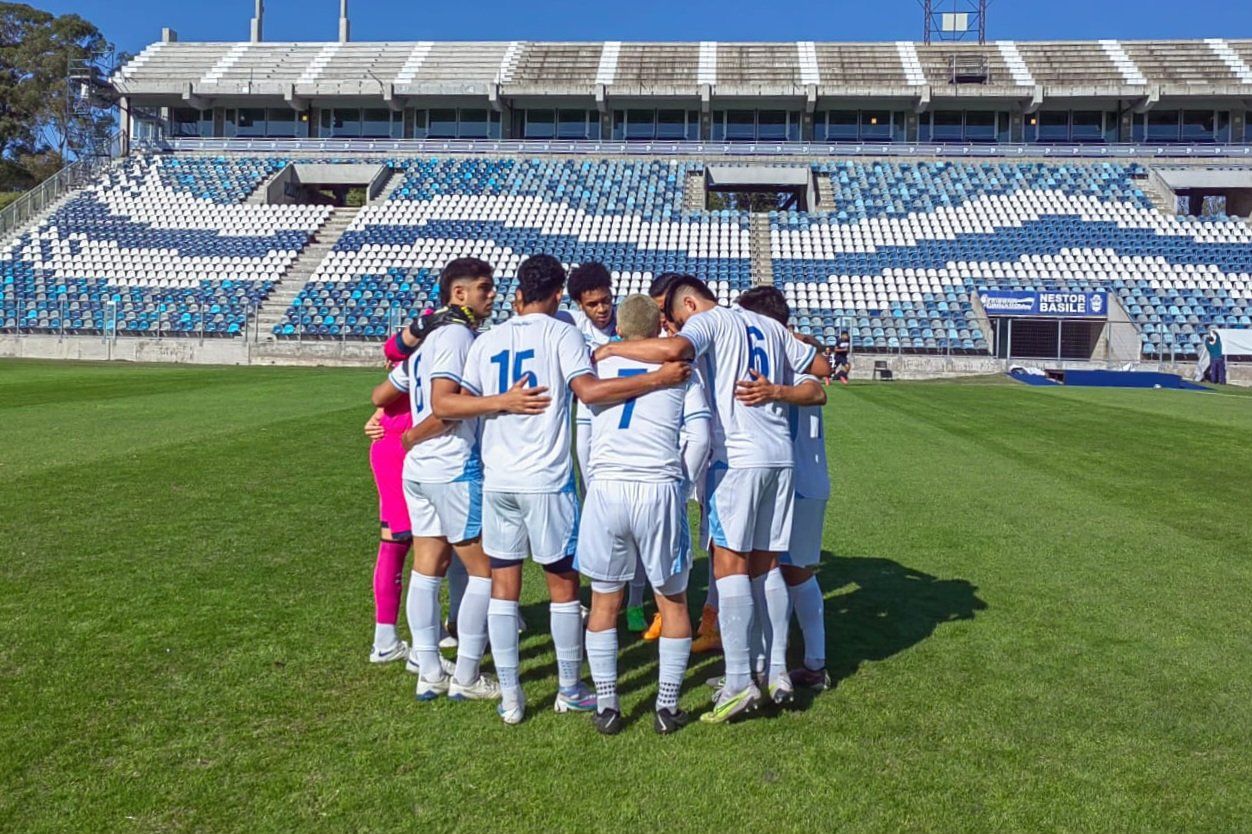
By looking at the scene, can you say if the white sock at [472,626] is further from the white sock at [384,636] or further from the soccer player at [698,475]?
the soccer player at [698,475]

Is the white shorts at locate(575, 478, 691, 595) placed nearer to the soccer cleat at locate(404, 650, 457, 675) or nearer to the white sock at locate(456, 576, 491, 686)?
the white sock at locate(456, 576, 491, 686)

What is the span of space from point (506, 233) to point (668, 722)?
35000 mm

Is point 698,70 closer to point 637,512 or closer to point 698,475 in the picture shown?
point 698,475

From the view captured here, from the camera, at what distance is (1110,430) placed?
15.3m

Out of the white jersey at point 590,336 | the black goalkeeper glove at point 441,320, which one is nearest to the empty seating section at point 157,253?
the white jersey at point 590,336

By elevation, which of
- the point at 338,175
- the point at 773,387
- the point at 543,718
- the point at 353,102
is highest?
the point at 353,102

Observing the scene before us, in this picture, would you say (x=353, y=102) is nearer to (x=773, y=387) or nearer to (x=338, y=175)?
(x=338, y=175)

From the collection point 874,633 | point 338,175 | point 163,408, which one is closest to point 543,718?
point 874,633

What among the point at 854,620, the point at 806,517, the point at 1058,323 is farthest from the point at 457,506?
the point at 1058,323

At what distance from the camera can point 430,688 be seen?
436 centimetres

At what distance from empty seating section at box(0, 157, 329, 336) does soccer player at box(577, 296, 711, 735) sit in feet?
103

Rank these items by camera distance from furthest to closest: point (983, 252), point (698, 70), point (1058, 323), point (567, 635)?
point (698, 70) → point (983, 252) → point (1058, 323) → point (567, 635)

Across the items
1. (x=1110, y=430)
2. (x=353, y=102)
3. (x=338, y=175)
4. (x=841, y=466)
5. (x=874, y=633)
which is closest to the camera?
(x=874, y=633)

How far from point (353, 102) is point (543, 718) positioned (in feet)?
156
